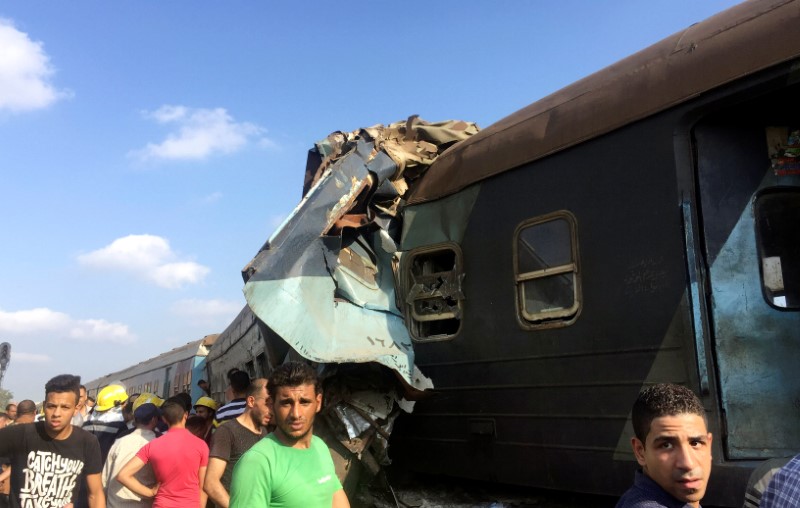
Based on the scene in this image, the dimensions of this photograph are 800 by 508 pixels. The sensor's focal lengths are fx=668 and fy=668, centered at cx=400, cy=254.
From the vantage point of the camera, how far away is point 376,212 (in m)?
6.06

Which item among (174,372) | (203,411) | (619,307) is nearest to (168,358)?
(174,372)

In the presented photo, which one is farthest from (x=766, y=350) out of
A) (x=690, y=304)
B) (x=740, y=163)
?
(x=740, y=163)

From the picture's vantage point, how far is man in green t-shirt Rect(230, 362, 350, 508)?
8.17ft

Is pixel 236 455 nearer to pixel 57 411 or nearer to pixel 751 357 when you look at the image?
pixel 57 411

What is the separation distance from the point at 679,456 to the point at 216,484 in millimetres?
2658

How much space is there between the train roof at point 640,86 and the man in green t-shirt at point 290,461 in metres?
2.75

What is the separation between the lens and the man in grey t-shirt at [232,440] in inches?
146

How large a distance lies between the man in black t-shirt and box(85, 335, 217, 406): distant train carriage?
10169 millimetres

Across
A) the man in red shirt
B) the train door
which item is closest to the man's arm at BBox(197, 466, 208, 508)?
the man in red shirt

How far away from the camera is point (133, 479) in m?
4.29

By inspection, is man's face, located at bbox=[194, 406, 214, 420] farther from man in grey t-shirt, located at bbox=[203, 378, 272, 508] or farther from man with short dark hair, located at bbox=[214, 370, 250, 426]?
man in grey t-shirt, located at bbox=[203, 378, 272, 508]

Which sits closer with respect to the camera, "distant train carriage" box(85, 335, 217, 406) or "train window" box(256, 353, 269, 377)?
"train window" box(256, 353, 269, 377)

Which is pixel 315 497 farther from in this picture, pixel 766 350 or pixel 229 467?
pixel 766 350

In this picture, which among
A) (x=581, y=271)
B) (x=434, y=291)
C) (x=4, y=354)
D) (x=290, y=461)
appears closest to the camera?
(x=290, y=461)
